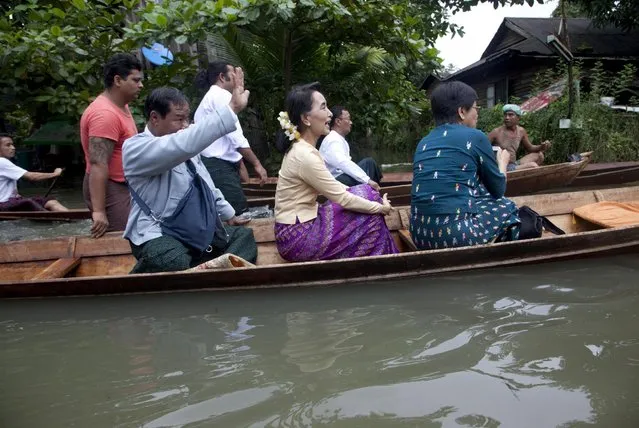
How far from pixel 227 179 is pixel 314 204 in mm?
1312

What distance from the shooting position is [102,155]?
368cm

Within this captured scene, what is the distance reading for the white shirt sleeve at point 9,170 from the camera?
255 inches

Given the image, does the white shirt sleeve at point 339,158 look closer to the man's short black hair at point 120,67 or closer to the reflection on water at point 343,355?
the reflection on water at point 343,355

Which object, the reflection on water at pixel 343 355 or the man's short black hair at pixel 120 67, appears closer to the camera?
the reflection on water at pixel 343 355

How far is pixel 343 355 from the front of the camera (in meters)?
2.53

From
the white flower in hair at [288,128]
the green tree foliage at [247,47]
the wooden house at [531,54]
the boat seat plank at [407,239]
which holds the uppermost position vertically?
the wooden house at [531,54]

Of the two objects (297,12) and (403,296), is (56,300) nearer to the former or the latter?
(403,296)

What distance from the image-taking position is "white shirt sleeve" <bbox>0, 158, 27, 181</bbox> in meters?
6.48

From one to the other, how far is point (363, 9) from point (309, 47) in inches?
52.5

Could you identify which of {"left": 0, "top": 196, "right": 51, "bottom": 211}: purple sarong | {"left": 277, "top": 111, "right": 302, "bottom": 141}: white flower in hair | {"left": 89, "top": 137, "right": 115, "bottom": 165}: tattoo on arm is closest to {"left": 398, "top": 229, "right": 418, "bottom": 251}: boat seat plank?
{"left": 277, "top": 111, "right": 302, "bottom": 141}: white flower in hair

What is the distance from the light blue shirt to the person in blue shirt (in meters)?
1.28

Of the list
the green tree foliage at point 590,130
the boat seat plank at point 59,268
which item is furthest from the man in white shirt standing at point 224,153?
the green tree foliage at point 590,130

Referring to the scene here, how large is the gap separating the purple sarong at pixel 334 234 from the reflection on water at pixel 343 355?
0.89 ft

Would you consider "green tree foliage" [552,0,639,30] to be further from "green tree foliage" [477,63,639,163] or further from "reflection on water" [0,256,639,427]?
"reflection on water" [0,256,639,427]
